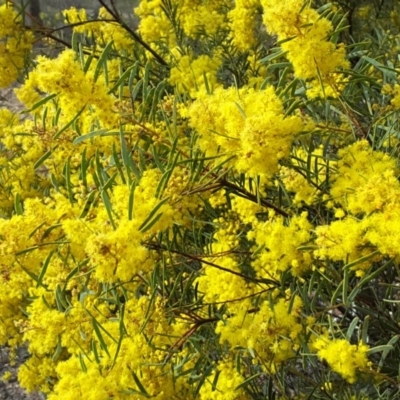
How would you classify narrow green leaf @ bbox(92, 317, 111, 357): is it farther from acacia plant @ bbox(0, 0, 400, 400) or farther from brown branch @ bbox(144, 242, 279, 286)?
brown branch @ bbox(144, 242, 279, 286)

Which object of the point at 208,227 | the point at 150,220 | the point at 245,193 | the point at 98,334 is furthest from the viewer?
the point at 208,227

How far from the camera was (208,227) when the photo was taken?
2.21 m

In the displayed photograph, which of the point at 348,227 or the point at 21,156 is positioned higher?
the point at 348,227

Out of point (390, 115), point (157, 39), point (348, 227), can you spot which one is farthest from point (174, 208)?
point (157, 39)

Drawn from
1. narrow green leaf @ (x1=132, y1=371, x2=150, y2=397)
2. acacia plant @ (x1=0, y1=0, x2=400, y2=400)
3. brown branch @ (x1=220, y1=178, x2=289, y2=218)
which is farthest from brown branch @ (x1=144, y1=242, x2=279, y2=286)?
narrow green leaf @ (x1=132, y1=371, x2=150, y2=397)

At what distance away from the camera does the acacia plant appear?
1276mm

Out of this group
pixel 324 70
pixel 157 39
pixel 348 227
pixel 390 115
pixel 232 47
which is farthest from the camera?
pixel 157 39

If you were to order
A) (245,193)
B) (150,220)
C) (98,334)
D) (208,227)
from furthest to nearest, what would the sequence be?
1. (208,227)
2. (245,193)
3. (98,334)
4. (150,220)

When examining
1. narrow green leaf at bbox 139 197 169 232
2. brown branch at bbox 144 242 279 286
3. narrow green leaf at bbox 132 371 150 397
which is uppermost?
narrow green leaf at bbox 139 197 169 232

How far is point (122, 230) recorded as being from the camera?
1.17 meters

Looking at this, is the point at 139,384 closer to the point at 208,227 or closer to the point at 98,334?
the point at 98,334

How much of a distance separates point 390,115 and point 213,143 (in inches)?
23.6

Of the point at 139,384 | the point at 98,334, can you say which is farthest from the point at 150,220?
the point at 139,384

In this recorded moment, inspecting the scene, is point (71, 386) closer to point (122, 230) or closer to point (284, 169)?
point (122, 230)
